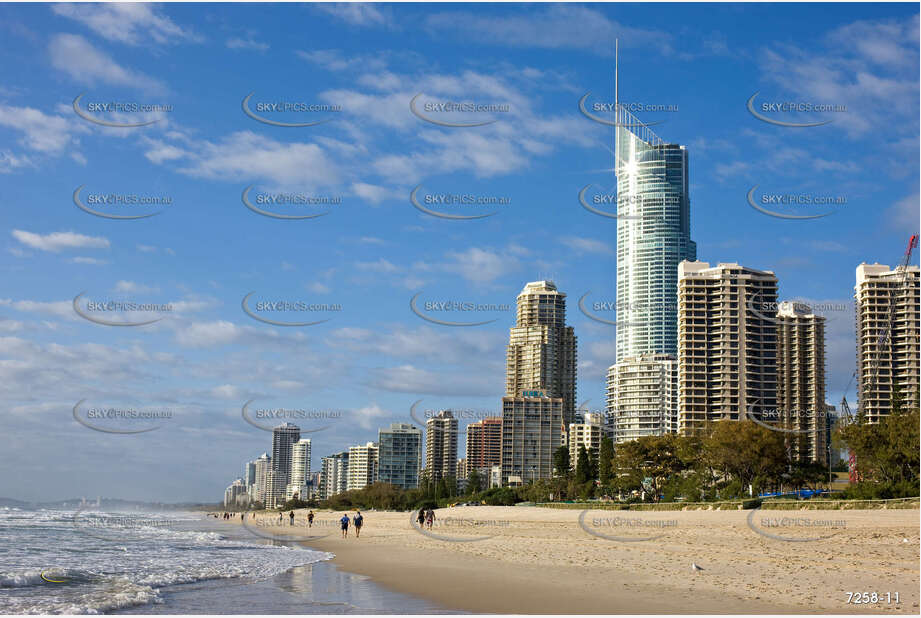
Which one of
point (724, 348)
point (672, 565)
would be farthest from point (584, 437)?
point (672, 565)

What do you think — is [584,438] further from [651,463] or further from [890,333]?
[651,463]

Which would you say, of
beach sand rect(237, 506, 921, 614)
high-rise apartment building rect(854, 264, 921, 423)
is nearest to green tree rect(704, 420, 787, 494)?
beach sand rect(237, 506, 921, 614)

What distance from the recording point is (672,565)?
2559 centimetres

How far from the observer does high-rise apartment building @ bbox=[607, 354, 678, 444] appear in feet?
561

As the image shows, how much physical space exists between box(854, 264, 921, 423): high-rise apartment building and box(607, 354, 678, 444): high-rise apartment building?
135 feet

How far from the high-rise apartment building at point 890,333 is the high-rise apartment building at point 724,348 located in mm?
15541

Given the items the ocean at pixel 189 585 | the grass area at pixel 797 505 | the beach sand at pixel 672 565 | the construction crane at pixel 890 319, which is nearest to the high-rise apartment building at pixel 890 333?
the construction crane at pixel 890 319

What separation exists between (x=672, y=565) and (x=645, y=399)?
501ft

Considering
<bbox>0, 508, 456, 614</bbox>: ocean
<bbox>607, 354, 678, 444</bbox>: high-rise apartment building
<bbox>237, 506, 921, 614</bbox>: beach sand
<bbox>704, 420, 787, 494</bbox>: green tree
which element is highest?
<bbox>607, 354, 678, 444</bbox>: high-rise apartment building

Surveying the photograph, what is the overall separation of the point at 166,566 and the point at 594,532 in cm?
2210

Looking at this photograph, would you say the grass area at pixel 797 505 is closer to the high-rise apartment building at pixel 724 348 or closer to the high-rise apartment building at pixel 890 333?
the high-rise apartment building at pixel 724 348

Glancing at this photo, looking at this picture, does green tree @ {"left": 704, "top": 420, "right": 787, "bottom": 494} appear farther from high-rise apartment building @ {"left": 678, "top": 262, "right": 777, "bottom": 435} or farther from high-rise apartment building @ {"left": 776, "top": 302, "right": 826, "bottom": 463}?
high-rise apartment building @ {"left": 776, "top": 302, "right": 826, "bottom": 463}

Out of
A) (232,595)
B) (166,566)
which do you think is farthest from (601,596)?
(166,566)

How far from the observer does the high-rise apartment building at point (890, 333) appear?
136m
